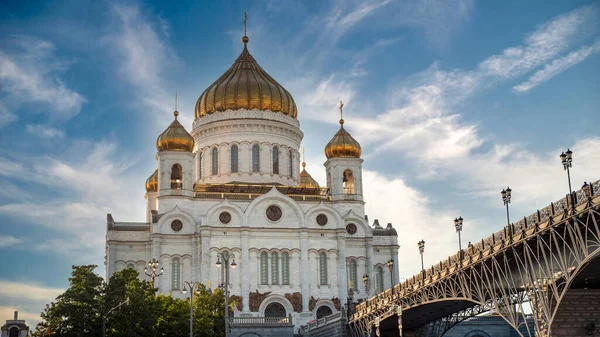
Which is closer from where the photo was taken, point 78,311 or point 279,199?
point 78,311

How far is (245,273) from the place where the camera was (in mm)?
68812

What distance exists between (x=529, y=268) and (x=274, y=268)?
35322 mm

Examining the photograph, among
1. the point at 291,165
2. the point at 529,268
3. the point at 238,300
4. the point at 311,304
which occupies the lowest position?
the point at 529,268

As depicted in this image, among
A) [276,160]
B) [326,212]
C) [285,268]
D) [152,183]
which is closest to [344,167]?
[326,212]

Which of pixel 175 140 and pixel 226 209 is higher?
pixel 175 140

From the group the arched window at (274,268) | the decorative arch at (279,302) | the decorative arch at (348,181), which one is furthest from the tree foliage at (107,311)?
the decorative arch at (348,181)

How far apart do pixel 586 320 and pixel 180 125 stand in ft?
144

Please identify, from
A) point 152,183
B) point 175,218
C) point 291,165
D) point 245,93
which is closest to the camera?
point 175,218

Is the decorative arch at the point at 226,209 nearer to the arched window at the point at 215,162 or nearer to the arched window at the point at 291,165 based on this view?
the arched window at the point at 215,162

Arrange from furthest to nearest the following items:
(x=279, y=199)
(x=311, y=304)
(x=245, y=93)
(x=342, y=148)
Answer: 1. (x=245, y=93)
2. (x=342, y=148)
3. (x=279, y=199)
4. (x=311, y=304)

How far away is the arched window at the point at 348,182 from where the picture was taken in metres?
75.7

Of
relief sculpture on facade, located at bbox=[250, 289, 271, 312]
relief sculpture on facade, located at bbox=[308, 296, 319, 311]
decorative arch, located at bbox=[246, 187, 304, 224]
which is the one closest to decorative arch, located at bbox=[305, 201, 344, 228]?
decorative arch, located at bbox=[246, 187, 304, 224]

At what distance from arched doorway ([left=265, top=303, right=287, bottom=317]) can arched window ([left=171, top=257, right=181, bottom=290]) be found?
7.31 meters

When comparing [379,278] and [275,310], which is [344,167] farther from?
[275,310]
